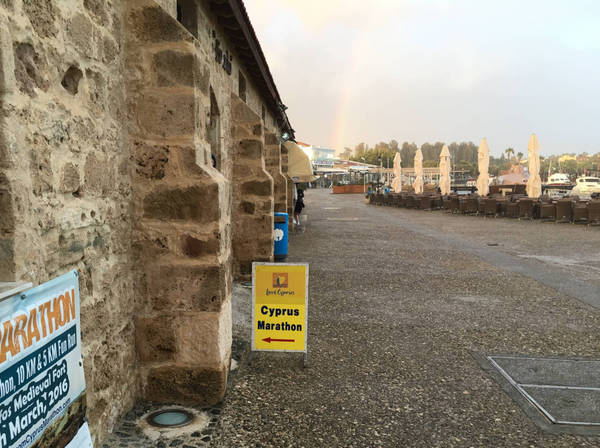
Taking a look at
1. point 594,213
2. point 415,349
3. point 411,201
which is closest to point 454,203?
point 411,201

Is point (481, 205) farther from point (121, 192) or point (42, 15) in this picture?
point (42, 15)

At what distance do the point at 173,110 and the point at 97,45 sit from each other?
65 centimetres

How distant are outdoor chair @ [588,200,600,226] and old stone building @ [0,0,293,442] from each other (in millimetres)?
16103

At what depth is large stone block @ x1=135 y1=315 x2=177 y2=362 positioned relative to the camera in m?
3.44

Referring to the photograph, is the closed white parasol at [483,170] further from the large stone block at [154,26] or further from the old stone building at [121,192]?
the large stone block at [154,26]

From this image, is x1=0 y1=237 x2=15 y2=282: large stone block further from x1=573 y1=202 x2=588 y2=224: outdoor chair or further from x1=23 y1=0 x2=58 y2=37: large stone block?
x1=573 y1=202 x2=588 y2=224: outdoor chair

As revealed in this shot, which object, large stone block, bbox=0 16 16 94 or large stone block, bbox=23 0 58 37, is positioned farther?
large stone block, bbox=23 0 58 37

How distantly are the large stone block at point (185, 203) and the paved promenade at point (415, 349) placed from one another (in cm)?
146

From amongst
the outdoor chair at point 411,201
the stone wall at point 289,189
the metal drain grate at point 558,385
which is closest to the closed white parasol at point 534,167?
the outdoor chair at point 411,201

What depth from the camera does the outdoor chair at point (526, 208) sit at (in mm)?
18422

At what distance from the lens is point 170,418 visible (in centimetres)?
325

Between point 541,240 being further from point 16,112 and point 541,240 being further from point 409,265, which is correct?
point 16,112

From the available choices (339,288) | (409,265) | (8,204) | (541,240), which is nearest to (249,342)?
(339,288)

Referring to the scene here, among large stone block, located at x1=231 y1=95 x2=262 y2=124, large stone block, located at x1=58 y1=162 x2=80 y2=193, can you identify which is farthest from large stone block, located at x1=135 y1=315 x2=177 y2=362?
large stone block, located at x1=231 y1=95 x2=262 y2=124
